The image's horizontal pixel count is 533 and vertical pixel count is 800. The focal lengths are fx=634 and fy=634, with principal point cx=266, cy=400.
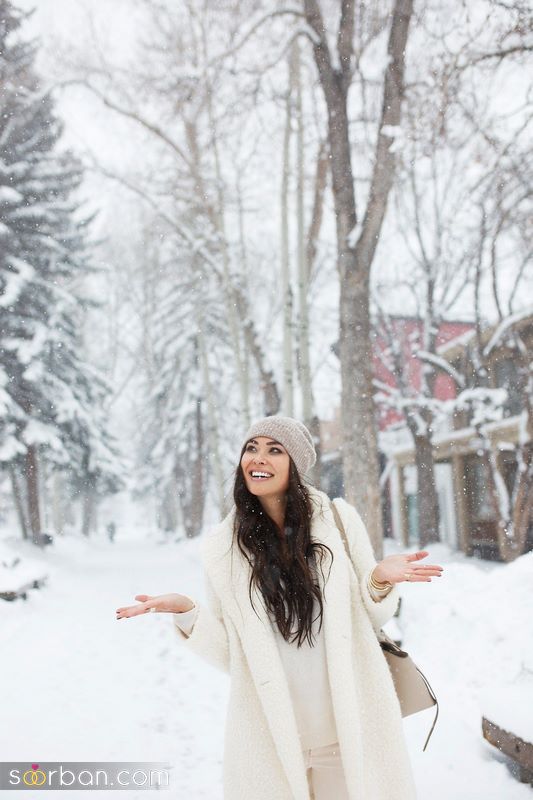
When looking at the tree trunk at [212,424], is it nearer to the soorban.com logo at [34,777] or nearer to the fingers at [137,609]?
the soorban.com logo at [34,777]

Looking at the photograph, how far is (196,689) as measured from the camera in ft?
20.5

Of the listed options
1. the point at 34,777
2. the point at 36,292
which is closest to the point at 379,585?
the point at 34,777

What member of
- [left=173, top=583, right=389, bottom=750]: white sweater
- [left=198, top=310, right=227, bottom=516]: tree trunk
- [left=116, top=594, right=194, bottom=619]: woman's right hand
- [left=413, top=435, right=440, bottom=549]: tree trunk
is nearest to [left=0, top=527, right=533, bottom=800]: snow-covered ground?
[left=173, top=583, right=389, bottom=750]: white sweater

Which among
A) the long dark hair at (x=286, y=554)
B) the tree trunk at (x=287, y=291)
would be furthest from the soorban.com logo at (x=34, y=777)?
the tree trunk at (x=287, y=291)

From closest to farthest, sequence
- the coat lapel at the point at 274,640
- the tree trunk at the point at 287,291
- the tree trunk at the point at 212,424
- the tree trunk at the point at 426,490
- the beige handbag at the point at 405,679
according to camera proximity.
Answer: the coat lapel at the point at 274,640
the beige handbag at the point at 405,679
the tree trunk at the point at 287,291
the tree trunk at the point at 212,424
the tree trunk at the point at 426,490

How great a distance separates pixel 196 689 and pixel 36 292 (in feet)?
42.8

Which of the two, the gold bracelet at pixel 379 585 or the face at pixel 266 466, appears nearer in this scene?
the gold bracelet at pixel 379 585

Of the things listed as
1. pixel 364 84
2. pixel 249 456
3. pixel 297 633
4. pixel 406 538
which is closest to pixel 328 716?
pixel 297 633

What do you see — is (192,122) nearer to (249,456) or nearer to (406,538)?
(249,456)

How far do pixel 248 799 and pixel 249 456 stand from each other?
1162 millimetres

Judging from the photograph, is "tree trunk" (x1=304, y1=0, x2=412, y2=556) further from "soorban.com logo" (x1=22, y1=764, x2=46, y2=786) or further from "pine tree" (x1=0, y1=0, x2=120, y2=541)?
"pine tree" (x1=0, y1=0, x2=120, y2=541)

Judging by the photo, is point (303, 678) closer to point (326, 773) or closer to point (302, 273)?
point (326, 773)

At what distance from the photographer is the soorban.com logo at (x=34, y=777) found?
4.02 m

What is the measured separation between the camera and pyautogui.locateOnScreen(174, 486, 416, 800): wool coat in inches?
83.0
